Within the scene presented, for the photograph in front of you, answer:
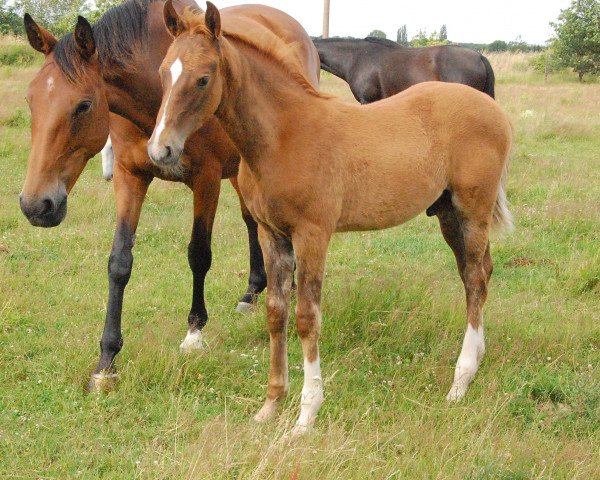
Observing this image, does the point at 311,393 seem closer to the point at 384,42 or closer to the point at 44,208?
the point at 44,208

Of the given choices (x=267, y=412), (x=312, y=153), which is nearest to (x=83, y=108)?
(x=312, y=153)

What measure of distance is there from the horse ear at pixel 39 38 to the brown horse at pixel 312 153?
0.90 m

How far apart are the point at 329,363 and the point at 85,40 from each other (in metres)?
2.10

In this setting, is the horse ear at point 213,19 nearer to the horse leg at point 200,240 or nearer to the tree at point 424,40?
the horse leg at point 200,240

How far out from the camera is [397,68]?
34.9 ft

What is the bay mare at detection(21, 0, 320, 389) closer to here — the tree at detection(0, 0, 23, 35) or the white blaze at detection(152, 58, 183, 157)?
the white blaze at detection(152, 58, 183, 157)

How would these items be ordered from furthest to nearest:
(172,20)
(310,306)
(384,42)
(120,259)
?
(384,42) < (120,259) < (310,306) < (172,20)

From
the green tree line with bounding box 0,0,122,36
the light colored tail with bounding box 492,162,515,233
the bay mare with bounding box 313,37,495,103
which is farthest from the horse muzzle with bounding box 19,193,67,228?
the green tree line with bounding box 0,0,122,36

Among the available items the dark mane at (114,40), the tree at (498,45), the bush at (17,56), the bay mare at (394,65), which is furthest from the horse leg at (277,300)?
the tree at (498,45)

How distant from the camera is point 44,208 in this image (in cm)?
316

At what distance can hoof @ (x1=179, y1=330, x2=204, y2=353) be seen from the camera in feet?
12.7

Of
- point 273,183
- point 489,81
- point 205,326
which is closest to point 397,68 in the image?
point 489,81

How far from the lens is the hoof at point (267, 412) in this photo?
124 inches

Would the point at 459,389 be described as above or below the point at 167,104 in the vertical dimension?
below
